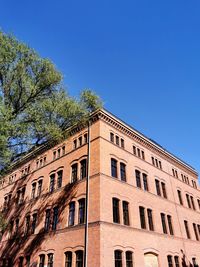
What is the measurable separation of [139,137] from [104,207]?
10.0 meters

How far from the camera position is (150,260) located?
18.4 meters

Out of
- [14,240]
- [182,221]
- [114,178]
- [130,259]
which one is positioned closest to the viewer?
[130,259]

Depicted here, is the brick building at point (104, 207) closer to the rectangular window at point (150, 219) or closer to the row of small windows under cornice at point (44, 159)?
the rectangular window at point (150, 219)

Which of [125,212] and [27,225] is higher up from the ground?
[27,225]

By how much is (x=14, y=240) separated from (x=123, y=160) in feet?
46.7

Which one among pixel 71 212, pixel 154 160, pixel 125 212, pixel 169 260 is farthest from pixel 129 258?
pixel 154 160

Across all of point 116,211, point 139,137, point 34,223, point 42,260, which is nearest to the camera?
point 116,211

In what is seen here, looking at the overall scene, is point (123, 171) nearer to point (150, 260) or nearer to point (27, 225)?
point (150, 260)

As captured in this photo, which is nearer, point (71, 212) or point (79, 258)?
Answer: point (79, 258)

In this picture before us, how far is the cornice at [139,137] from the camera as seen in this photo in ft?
69.1

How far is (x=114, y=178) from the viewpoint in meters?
18.6

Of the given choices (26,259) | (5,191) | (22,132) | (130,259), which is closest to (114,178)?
(130,259)

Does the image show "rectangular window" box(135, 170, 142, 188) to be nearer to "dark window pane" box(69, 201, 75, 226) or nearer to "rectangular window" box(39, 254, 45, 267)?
"dark window pane" box(69, 201, 75, 226)

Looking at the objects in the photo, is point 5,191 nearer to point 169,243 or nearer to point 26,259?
point 26,259
